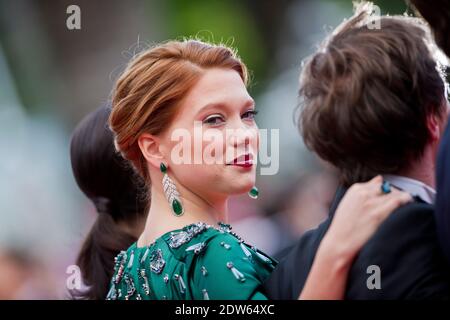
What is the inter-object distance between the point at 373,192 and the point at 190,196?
55 cm

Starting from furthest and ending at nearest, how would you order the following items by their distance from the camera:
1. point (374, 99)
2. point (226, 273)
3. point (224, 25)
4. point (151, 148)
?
point (224, 25), point (151, 148), point (226, 273), point (374, 99)

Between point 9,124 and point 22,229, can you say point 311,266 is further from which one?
point 9,124

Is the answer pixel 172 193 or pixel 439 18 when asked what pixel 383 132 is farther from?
pixel 172 193

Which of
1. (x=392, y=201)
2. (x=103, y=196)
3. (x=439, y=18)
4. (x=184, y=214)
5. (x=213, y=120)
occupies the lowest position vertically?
(x=103, y=196)

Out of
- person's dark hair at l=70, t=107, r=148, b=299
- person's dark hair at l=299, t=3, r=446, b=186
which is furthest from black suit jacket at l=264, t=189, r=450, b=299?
person's dark hair at l=70, t=107, r=148, b=299

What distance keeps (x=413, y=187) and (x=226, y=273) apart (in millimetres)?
448

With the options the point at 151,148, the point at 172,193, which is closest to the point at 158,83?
the point at 151,148

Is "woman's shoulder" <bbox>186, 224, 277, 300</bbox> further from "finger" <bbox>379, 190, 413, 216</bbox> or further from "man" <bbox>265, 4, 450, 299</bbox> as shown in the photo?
"finger" <bbox>379, 190, 413, 216</bbox>

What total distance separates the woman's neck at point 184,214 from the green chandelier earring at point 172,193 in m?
0.01

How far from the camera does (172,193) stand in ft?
6.37

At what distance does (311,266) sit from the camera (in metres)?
1.63

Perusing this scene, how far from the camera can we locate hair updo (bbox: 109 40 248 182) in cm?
194

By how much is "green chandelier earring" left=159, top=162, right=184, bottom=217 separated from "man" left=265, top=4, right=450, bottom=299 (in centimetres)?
36

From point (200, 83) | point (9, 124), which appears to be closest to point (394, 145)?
point (200, 83)
